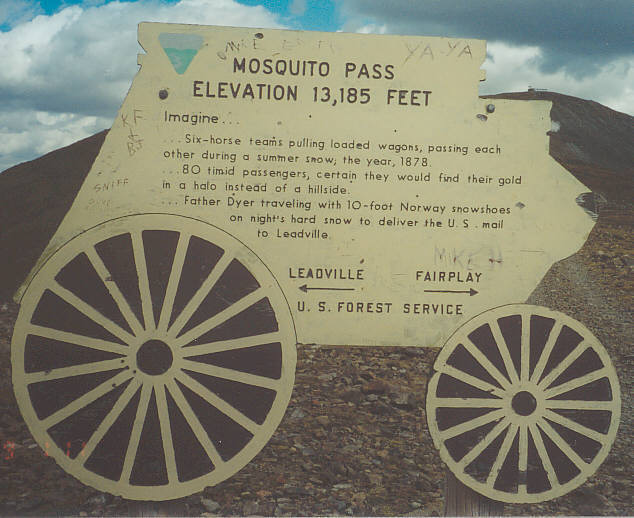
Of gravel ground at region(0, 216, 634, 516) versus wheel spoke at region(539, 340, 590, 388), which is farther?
gravel ground at region(0, 216, 634, 516)

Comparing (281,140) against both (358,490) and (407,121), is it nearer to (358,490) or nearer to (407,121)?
(407,121)

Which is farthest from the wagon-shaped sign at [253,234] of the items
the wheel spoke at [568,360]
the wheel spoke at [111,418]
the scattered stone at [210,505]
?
the wheel spoke at [568,360]

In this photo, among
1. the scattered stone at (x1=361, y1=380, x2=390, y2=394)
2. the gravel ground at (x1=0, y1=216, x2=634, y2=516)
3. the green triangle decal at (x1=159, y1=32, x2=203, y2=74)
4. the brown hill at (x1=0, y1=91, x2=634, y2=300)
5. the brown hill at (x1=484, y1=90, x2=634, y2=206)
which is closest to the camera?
the green triangle decal at (x1=159, y1=32, x2=203, y2=74)

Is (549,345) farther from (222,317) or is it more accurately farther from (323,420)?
(222,317)

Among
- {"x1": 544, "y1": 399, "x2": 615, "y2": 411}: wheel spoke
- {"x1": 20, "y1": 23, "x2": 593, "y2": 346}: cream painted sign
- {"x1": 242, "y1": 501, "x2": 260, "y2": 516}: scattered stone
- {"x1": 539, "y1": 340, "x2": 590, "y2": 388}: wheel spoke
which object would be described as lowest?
{"x1": 242, "y1": 501, "x2": 260, "y2": 516}: scattered stone

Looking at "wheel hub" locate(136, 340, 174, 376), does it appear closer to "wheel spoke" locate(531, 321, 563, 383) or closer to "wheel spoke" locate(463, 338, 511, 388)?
"wheel spoke" locate(463, 338, 511, 388)

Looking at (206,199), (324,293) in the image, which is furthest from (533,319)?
(206,199)

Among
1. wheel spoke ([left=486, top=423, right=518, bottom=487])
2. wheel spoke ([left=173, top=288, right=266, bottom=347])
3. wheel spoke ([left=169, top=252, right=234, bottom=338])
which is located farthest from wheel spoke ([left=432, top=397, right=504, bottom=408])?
wheel spoke ([left=169, top=252, right=234, bottom=338])
